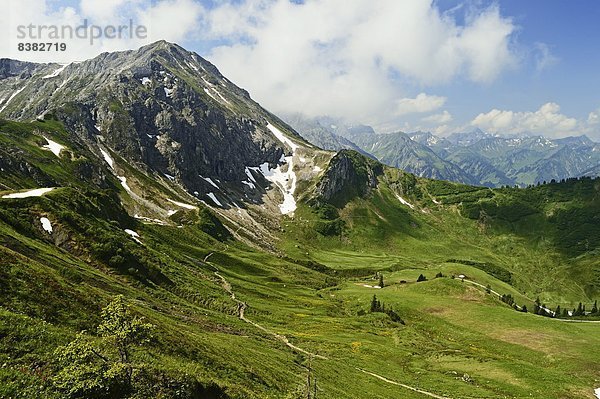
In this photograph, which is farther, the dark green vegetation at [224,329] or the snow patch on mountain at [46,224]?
the snow patch on mountain at [46,224]

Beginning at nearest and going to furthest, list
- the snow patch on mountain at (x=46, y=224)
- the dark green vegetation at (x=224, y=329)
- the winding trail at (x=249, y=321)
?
the dark green vegetation at (x=224, y=329) < the winding trail at (x=249, y=321) < the snow patch on mountain at (x=46, y=224)

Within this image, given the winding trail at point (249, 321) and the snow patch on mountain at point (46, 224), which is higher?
the snow patch on mountain at point (46, 224)

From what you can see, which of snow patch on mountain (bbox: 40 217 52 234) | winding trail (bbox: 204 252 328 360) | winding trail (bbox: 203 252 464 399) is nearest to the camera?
winding trail (bbox: 203 252 464 399)

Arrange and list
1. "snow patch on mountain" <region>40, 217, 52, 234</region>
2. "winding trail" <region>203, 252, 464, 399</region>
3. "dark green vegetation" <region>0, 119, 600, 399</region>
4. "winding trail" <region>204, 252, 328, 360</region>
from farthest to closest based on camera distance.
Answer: "snow patch on mountain" <region>40, 217, 52, 234</region>
"winding trail" <region>204, 252, 328, 360</region>
"winding trail" <region>203, 252, 464, 399</region>
"dark green vegetation" <region>0, 119, 600, 399</region>

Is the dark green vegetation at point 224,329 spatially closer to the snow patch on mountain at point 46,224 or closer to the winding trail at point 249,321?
the winding trail at point 249,321

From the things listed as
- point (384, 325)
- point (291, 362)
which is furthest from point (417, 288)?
point (291, 362)

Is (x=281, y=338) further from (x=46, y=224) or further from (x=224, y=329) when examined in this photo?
(x=46, y=224)

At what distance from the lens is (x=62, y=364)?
88.8ft

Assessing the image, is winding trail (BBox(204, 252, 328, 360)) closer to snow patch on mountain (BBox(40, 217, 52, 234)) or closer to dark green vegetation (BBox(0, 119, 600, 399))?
dark green vegetation (BBox(0, 119, 600, 399))

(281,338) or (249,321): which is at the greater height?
(249,321)

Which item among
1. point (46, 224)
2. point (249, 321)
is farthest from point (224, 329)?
point (46, 224)

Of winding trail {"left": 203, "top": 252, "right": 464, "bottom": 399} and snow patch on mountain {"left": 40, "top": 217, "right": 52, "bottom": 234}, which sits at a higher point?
snow patch on mountain {"left": 40, "top": 217, "right": 52, "bottom": 234}

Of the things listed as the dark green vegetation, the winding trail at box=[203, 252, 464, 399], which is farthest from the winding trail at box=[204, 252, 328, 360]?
the dark green vegetation

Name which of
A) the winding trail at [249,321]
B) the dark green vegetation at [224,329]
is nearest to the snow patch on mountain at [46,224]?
the dark green vegetation at [224,329]
